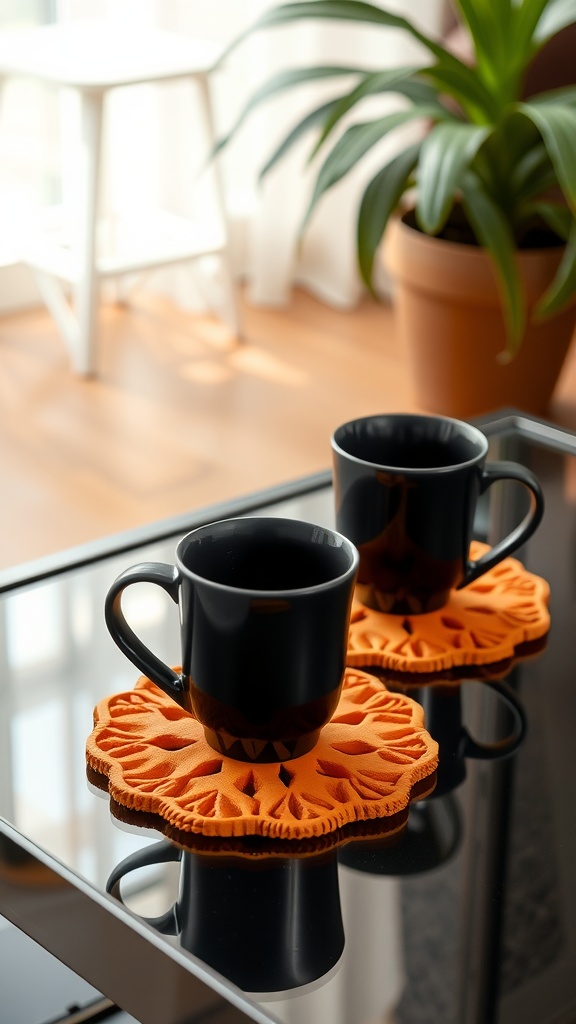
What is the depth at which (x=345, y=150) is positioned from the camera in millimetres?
1955

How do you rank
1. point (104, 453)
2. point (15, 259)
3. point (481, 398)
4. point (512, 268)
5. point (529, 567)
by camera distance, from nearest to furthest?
point (529, 567) < point (512, 268) < point (104, 453) < point (481, 398) < point (15, 259)

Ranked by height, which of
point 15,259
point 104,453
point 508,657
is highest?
point 508,657

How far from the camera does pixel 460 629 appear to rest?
2.36 ft

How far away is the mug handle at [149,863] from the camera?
0.50 meters

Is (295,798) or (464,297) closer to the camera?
(295,798)

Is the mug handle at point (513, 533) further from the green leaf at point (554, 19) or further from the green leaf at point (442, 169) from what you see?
the green leaf at point (554, 19)

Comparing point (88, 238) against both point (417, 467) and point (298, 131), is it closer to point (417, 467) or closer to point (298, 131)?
point (298, 131)

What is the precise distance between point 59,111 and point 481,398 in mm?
1079

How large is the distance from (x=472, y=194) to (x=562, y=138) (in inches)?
7.2

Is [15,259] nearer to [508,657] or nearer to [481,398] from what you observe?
[481,398]

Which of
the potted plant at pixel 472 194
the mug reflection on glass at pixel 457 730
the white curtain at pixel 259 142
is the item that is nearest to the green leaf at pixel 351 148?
the potted plant at pixel 472 194

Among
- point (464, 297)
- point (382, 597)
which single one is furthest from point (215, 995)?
point (464, 297)

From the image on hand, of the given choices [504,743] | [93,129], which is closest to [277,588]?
[504,743]

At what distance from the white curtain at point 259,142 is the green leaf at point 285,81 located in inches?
19.1
